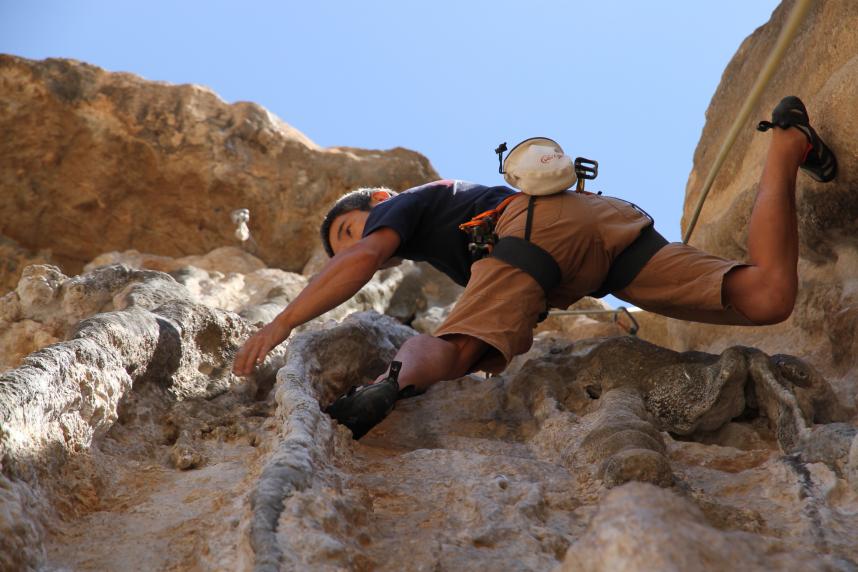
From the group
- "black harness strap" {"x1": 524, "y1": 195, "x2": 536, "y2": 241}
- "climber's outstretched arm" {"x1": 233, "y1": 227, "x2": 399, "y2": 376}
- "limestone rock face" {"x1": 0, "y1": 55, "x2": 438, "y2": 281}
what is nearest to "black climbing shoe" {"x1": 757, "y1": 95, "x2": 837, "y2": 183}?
"black harness strap" {"x1": 524, "y1": 195, "x2": 536, "y2": 241}

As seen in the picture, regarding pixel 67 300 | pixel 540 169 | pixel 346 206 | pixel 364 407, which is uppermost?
pixel 540 169

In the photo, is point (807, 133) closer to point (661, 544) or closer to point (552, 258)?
point (552, 258)

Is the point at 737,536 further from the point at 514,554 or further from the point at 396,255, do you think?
the point at 396,255

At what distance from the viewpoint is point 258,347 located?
2.61 meters

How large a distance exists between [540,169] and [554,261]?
1.07 feet

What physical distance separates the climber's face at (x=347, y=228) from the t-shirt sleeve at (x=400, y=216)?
228mm

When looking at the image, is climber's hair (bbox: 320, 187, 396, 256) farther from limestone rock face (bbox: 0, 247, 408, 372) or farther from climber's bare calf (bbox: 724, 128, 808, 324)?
climber's bare calf (bbox: 724, 128, 808, 324)

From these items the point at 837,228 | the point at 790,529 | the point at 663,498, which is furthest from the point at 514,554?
the point at 837,228

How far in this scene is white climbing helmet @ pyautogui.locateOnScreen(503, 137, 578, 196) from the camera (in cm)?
285

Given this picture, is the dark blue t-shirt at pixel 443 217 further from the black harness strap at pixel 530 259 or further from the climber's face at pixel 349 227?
the black harness strap at pixel 530 259

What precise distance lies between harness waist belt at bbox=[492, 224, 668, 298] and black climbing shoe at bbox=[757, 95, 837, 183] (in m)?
0.50

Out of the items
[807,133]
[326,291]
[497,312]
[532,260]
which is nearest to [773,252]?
[807,133]

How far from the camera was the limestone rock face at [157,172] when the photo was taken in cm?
648

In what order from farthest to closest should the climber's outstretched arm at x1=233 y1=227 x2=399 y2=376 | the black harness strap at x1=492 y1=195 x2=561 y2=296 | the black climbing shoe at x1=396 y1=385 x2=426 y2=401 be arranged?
the black harness strap at x1=492 y1=195 x2=561 y2=296, the climber's outstretched arm at x1=233 y1=227 x2=399 y2=376, the black climbing shoe at x1=396 y1=385 x2=426 y2=401
